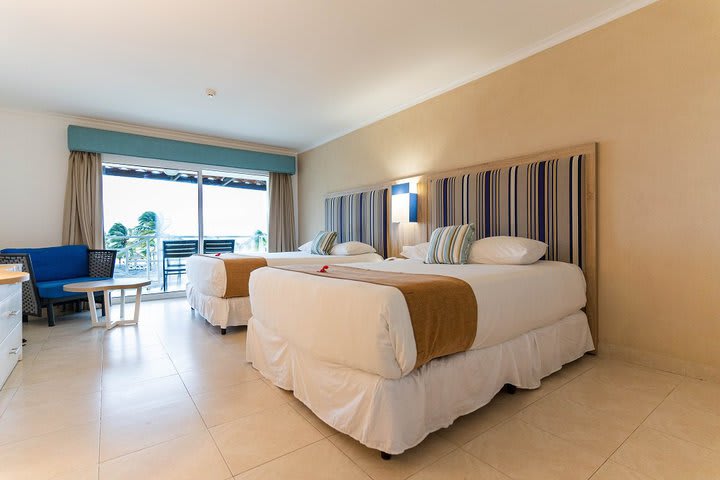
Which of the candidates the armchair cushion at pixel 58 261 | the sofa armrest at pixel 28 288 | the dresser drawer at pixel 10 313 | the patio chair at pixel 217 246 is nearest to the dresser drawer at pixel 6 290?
the dresser drawer at pixel 10 313

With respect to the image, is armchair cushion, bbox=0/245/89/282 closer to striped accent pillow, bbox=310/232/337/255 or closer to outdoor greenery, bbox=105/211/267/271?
outdoor greenery, bbox=105/211/267/271

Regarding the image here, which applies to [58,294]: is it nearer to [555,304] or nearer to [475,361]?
[475,361]

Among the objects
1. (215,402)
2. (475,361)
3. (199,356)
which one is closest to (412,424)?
(475,361)

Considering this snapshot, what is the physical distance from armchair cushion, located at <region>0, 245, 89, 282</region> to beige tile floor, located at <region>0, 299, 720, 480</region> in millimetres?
2041

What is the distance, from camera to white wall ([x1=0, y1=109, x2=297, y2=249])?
14.2 feet

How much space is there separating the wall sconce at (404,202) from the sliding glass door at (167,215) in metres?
3.14

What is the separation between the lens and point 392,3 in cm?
242

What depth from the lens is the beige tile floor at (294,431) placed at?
1400 mm

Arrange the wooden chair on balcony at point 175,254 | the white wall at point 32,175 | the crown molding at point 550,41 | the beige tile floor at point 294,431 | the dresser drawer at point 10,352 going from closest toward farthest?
1. the beige tile floor at point 294,431
2. the dresser drawer at point 10,352
3. the crown molding at point 550,41
4. the white wall at point 32,175
5. the wooden chair on balcony at point 175,254

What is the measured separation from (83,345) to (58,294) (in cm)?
109

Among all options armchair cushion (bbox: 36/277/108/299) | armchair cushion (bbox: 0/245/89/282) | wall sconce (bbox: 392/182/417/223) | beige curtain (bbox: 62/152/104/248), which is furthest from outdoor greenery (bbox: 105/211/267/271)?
wall sconce (bbox: 392/182/417/223)

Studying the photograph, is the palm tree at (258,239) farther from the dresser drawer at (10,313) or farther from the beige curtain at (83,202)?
the dresser drawer at (10,313)

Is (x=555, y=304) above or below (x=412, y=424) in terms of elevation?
above

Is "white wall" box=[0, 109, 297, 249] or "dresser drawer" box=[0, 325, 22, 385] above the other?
"white wall" box=[0, 109, 297, 249]
